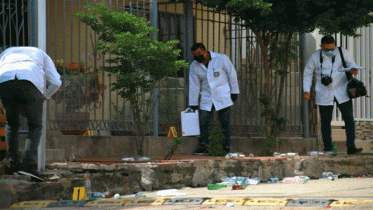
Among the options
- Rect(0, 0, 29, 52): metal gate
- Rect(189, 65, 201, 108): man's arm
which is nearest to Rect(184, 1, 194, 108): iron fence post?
Rect(189, 65, 201, 108): man's arm

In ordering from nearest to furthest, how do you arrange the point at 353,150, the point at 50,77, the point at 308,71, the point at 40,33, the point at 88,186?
the point at 88,186, the point at 50,77, the point at 40,33, the point at 353,150, the point at 308,71

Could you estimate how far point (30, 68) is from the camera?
21.8 ft

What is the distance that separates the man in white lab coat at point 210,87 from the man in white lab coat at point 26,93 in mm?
3540

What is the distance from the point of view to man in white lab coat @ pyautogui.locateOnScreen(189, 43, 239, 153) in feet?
33.0

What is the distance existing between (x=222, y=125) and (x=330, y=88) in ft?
5.33

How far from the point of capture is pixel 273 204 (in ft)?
17.7

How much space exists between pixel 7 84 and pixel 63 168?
1.23 metres

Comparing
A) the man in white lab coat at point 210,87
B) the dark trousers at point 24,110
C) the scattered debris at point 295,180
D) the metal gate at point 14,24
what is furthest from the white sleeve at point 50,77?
the man in white lab coat at point 210,87

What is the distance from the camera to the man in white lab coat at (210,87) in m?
10.1

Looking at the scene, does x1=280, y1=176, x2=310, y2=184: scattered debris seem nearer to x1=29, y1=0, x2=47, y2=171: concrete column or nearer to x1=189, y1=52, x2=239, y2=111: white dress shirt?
x1=189, y1=52, x2=239, y2=111: white dress shirt

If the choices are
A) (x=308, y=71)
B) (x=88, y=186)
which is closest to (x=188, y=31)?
(x=308, y=71)

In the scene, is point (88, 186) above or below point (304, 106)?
below

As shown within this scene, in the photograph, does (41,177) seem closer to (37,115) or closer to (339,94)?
(37,115)

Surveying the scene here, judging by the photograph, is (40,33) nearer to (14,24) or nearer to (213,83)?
(14,24)
